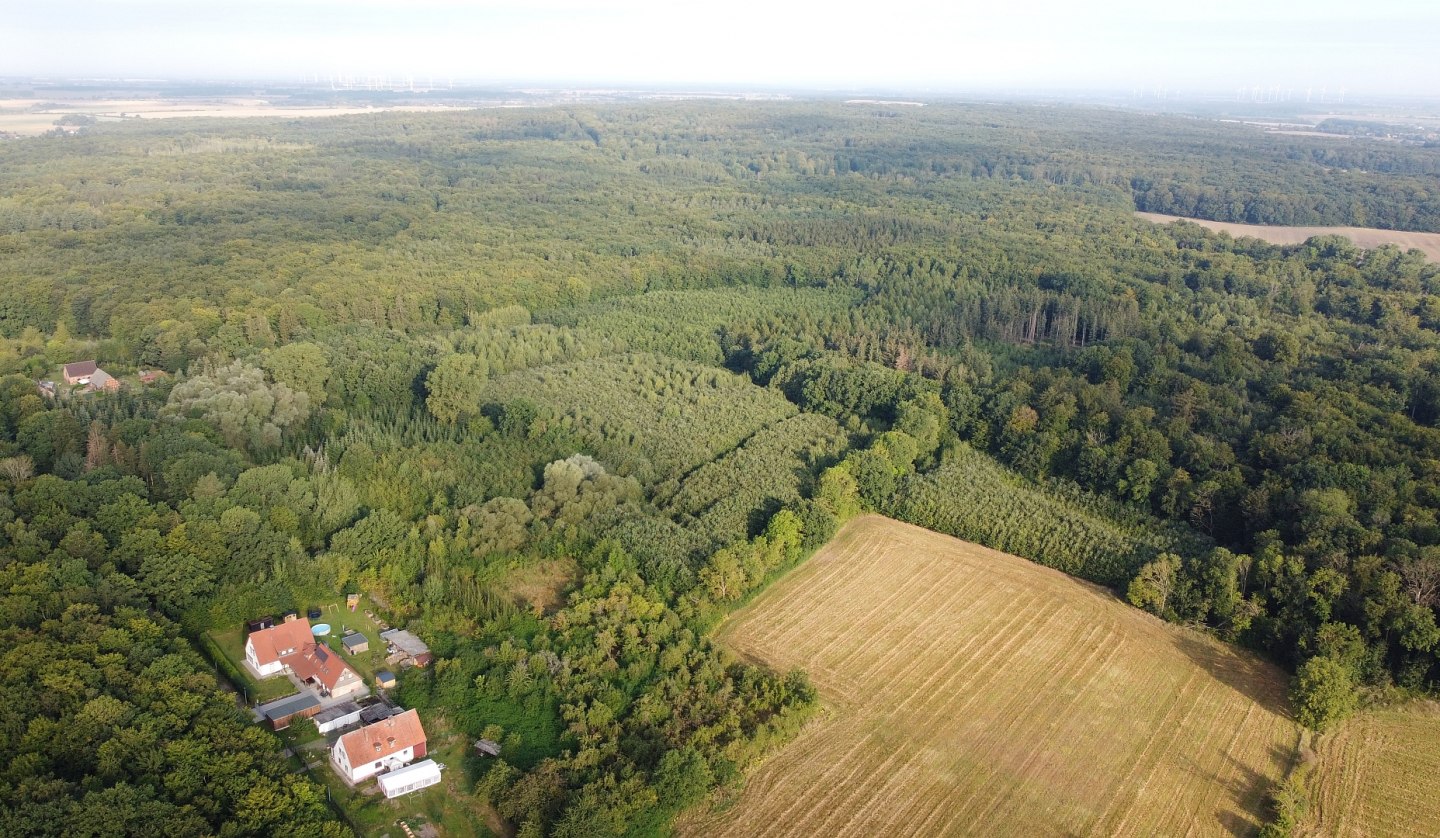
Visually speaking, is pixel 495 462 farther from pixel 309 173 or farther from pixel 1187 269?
pixel 309 173

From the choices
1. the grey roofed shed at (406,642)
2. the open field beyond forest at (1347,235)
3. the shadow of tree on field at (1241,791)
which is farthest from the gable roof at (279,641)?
the open field beyond forest at (1347,235)

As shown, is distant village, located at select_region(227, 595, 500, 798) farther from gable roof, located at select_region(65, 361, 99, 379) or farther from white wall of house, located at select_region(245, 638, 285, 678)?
gable roof, located at select_region(65, 361, 99, 379)

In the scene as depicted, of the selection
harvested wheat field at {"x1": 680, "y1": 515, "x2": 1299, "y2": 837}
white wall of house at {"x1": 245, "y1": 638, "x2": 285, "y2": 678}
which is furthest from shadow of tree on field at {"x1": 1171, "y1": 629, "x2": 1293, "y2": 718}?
white wall of house at {"x1": 245, "y1": 638, "x2": 285, "y2": 678}

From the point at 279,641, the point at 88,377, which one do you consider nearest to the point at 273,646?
the point at 279,641

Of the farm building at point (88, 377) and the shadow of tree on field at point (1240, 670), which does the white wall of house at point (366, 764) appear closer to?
the shadow of tree on field at point (1240, 670)

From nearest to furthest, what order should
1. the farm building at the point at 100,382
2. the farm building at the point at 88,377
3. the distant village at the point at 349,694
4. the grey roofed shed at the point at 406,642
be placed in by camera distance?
the distant village at the point at 349,694 < the grey roofed shed at the point at 406,642 < the farm building at the point at 100,382 < the farm building at the point at 88,377
